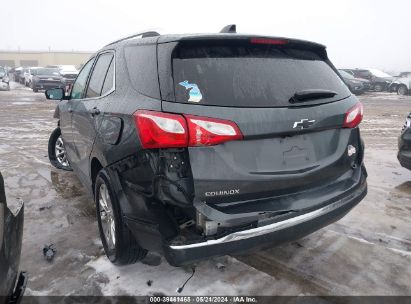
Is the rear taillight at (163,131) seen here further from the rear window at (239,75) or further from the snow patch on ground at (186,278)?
the snow patch on ground at (186,278)

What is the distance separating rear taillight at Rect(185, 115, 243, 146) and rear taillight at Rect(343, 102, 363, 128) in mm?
1096

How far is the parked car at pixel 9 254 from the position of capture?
191cm

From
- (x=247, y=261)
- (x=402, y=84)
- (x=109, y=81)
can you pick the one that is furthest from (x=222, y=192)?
(x=402, y=84)

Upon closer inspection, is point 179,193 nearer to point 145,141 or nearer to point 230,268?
point 145,141

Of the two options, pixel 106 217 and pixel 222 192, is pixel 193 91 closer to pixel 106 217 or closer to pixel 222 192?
pixel 222 192

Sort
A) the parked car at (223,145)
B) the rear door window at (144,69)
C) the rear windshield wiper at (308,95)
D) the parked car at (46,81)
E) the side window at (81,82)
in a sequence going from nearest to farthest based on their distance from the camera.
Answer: the parked car at (223,145)
the rear door window at (144,69)
the rear windshield wiper at (308,95)
the side window at (81,82)
the parked car at (46,81)

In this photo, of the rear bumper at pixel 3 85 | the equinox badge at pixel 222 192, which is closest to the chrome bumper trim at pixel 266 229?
the equinox badge at pixel 222 192

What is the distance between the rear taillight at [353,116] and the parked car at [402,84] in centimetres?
2515

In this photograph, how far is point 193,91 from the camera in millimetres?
2242

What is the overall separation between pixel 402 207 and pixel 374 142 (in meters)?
→ 4.30

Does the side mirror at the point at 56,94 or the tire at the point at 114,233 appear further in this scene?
the side mirror at the point at 56,94

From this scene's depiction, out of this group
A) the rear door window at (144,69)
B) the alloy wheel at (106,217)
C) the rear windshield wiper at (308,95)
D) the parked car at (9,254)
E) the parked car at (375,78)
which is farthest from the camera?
the parked car at (375,78)

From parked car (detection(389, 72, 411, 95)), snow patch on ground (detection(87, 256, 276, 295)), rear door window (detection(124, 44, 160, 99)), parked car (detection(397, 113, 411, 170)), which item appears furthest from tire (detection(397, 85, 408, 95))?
rear door window (detection(124, 44, 160, 99))

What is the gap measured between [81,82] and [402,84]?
26.0 metres
